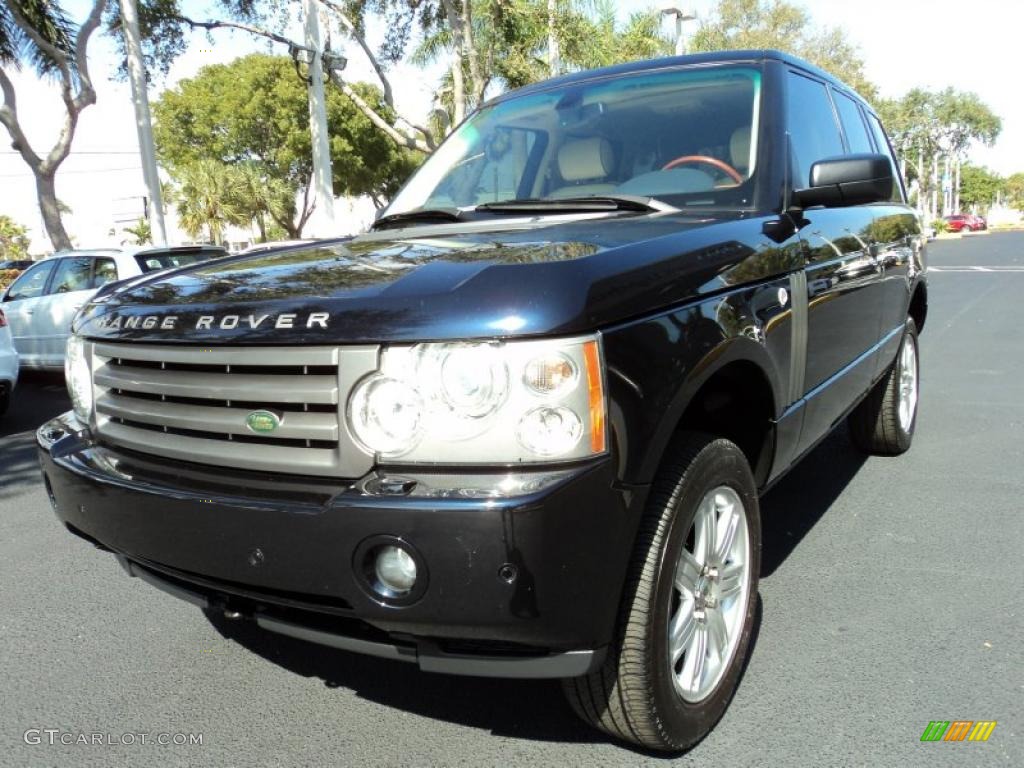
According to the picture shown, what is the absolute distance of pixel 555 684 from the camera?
2596 mm

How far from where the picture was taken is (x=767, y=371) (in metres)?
2.45

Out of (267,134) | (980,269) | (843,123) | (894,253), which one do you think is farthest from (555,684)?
(267,134)

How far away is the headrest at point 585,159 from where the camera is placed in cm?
319

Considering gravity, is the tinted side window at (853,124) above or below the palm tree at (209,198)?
below

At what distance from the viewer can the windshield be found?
2971 millimetres

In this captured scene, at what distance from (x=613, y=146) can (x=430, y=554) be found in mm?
2073

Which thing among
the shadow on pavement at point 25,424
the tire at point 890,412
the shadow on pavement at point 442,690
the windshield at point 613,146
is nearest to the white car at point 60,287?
the shadow on pavement at point 25,424

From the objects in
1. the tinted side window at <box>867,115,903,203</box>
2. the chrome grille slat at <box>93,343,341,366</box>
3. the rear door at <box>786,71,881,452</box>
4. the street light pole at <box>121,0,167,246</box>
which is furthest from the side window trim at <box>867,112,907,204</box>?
the street light pole at <box>121,0,167,246</box>

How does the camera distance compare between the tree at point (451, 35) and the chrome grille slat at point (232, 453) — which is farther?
the tree at point (451, 35)

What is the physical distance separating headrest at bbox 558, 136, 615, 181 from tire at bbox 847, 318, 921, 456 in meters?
2.27

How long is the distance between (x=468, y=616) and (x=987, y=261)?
26.6 meters

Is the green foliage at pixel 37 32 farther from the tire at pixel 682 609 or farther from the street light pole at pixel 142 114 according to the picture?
the tire at pixel 682 609

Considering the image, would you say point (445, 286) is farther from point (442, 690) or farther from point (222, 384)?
point (442, 690)

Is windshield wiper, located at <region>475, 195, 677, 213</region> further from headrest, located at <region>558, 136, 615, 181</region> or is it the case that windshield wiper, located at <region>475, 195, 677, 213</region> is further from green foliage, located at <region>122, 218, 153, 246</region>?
green foliage, located at <region>122, 218, 153, 246</region>
